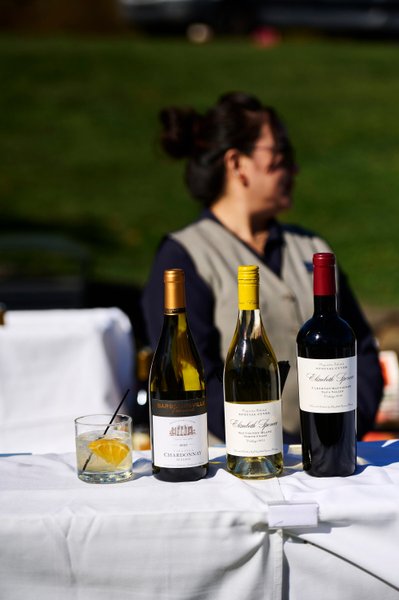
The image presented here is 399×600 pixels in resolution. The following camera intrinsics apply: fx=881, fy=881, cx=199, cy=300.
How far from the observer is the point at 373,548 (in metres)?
1.35

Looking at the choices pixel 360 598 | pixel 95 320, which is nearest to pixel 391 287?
pixel 95 320

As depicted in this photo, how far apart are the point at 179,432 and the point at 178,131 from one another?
123 centimetres

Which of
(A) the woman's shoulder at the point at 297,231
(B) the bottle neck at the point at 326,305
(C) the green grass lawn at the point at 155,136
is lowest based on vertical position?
(C) the green grass lawn at the point at 155,136

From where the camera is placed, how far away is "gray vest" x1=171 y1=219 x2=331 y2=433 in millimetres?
2195

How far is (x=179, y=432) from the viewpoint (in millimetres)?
1418

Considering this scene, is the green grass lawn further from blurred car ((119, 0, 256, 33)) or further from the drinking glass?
the drinking glass

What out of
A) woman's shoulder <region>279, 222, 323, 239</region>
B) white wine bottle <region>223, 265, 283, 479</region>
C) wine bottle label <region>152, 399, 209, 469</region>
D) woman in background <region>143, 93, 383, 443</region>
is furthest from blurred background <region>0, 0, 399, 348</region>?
wine bottle label <region>152, 399, 209, 469</region>

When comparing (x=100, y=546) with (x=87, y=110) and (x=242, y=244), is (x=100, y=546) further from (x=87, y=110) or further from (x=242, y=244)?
(x=87, y=110)

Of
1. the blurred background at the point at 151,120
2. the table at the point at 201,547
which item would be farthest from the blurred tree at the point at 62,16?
the table at the point at 201,547

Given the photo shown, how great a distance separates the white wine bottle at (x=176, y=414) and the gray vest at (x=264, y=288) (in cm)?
64

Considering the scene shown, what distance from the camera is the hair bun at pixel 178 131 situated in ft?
8.02

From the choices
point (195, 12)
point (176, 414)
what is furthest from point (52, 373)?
point (195, 12)

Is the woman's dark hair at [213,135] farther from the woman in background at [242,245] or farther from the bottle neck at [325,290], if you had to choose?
the bottle neck at [325,290]

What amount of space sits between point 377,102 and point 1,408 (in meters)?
10.7
